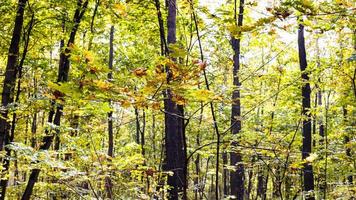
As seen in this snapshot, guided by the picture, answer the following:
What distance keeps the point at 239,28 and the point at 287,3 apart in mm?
515

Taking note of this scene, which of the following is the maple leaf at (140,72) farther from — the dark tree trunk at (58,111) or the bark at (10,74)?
the dark tree trunk at (58,111)

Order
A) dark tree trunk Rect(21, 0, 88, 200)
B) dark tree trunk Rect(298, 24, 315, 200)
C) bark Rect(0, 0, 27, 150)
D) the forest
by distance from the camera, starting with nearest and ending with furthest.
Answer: the forest
bark Rect(0, 0, 27, 150)
dark tree trunk Rect(21, 0, 88, 200)
dark tree trunk Rect(298, 24, 315, 200)

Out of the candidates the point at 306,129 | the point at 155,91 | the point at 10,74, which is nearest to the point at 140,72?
the point at 155,91

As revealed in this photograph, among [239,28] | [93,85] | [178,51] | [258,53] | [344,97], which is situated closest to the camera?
[93,85]

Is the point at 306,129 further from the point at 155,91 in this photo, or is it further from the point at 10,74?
the point at 155,91

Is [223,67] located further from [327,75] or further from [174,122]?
[327,75]

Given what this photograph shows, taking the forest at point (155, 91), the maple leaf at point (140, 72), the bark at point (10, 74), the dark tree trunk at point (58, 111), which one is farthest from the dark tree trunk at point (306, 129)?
the maple leaf at point (140, 72)

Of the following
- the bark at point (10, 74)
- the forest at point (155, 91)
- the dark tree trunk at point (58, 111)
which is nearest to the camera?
the forest at point (155, 91)

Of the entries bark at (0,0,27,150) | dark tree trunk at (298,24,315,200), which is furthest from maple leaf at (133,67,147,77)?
dark tree trunk at (298,24,315,200)

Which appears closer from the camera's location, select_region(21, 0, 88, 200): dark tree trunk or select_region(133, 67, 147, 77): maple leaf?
select_region(133, 67, 147, 77): maple leaf

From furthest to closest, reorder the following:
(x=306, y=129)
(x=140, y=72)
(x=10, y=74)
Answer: (x=306, y=129), (x=10, y=74), (x=140, y=72)

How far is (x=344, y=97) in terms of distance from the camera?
10.0m

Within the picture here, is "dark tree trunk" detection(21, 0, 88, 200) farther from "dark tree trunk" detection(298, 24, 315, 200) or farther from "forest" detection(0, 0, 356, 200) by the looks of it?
"dark tree trunk" detection(298, 24, 315, 200)

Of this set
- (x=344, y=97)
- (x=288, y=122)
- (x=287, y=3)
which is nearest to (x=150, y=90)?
(x=287, y=3)
